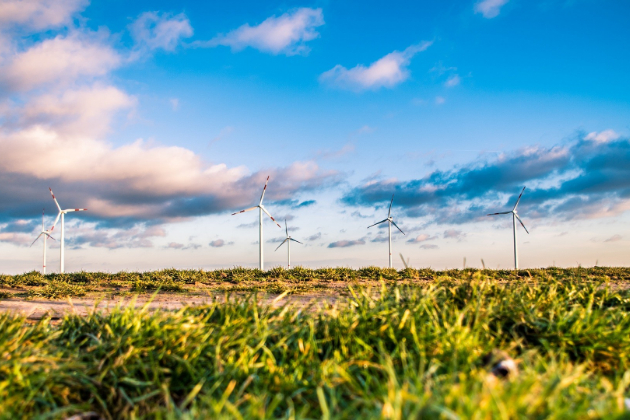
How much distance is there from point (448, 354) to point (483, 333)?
104 centimetres

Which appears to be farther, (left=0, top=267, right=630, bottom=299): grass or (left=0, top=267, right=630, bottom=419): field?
Answer: (left=0, top=267, right=630, bottom=299): grass


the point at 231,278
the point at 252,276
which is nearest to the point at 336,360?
the point at 231,278

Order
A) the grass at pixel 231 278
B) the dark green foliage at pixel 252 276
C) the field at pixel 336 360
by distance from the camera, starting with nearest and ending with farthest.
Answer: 1. the field at pixel 336 360
2. the grass at pixel 231 278
3. the dark green foliage at pixel 252 276

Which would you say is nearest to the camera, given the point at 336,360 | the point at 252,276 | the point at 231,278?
the point at 336,360

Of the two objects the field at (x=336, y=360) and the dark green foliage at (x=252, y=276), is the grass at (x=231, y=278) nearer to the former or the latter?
the dark green foliage at (x=252, y=276)

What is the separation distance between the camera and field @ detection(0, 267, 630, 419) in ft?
11.0

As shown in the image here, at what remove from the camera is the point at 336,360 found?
4.50 m

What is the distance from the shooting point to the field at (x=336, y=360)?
3.35 meters

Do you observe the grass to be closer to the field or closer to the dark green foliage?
the dark green foliage

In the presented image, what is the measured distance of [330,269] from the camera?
64.3 ft

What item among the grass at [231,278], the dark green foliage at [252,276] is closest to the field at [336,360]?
the grass at [231,278]

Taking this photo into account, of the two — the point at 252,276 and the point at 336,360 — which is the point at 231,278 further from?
the point at 336,360

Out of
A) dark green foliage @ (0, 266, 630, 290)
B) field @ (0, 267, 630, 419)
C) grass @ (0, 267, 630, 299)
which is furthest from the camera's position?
dark green foliage @ (0, 266, 630, 290)

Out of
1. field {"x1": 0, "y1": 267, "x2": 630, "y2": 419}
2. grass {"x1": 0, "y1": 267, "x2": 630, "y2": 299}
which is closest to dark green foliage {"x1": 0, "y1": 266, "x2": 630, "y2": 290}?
grass {"x1": 0, "y1": 267, "x2": 630, "y2": 299}
